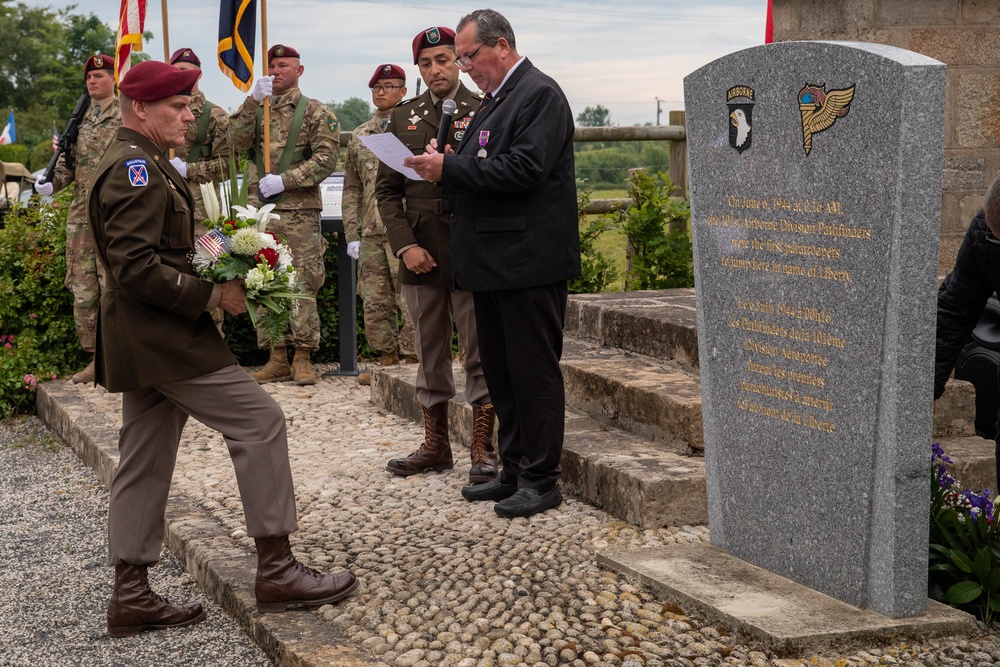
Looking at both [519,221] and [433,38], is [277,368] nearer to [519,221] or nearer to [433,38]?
[433,38]

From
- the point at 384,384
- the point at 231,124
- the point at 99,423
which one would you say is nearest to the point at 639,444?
the point at 384,384

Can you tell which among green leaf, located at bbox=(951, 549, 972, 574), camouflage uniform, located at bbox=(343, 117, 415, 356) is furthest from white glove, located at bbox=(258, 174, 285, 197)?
green leaf, located at bbox=(951, 549, 972, 574)

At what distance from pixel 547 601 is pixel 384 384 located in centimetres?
375

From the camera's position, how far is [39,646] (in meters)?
4.31

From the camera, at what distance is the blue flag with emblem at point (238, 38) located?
866 cm

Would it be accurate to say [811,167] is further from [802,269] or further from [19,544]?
[19,544]

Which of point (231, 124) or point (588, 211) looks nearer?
point (231, 124)

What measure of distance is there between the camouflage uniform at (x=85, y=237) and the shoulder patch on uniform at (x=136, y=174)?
4754 mm

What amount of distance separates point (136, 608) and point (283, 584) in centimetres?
55

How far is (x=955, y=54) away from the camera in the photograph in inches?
280

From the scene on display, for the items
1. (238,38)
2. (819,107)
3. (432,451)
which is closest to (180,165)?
(238,38)

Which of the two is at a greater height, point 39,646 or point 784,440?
point 784,440

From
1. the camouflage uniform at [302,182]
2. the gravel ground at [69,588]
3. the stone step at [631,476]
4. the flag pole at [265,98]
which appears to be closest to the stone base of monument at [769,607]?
the stone step at [631,476]

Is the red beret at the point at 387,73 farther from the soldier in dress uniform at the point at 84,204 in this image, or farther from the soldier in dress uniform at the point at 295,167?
the soldier in dress uniform at the point at 84,204
